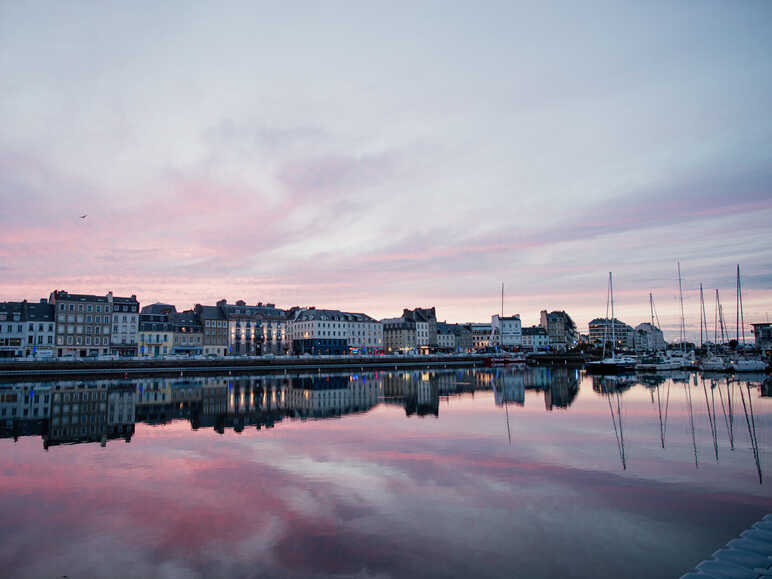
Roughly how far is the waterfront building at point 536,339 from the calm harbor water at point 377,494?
15773cm

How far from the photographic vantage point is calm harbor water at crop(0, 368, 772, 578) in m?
10.0

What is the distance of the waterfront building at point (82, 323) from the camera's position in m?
90.1

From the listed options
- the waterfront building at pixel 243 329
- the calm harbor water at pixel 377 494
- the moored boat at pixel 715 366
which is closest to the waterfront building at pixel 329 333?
the waterfront building at pixel 243 329

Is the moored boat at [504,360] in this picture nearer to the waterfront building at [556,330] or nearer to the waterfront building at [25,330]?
the waterfront building at [556,330]

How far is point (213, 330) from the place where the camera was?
361ft

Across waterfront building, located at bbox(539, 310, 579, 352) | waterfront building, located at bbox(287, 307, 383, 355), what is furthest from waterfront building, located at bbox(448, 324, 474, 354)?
waterfront building, located at bbox(287, 307, 383, 355)

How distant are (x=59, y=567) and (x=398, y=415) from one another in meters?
23.4

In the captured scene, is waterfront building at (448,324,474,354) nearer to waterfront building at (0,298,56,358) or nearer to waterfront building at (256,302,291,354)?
waterfront building at (256,302,291,354)

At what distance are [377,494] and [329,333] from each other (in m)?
120

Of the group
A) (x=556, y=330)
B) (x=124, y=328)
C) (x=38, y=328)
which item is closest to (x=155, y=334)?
(x=124, y=328)

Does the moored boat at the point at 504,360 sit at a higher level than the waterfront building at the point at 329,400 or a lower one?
higher

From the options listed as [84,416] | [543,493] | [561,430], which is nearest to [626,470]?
[543,493]

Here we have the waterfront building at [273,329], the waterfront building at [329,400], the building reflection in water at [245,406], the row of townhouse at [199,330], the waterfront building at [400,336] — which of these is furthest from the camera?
the waterfront building at [400,336]

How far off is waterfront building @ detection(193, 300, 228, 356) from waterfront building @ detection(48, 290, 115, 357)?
1907cm
